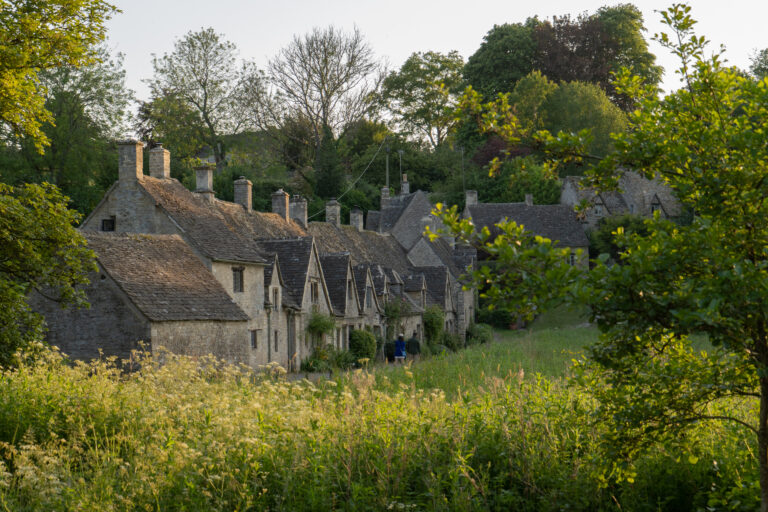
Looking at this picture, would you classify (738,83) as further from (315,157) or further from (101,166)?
(315,157)

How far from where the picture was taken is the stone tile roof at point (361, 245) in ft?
161

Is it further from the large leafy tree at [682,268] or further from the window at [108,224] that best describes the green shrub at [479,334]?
→ the large leafy tree at [682,268]

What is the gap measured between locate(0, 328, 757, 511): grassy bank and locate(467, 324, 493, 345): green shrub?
4105cm

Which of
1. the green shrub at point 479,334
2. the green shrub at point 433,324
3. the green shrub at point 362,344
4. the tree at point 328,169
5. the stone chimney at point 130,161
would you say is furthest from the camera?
the tree at point 328,169

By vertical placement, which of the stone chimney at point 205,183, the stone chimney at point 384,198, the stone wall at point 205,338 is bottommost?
the stone wall at point 205,338

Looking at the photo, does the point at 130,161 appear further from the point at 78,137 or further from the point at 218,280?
the point at 78,137

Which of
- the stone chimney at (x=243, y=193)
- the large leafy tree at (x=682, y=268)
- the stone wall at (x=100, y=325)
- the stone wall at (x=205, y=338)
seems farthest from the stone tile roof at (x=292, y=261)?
the large leafy tree at (x=682, y=268)

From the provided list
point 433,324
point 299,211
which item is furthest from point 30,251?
point 433,324

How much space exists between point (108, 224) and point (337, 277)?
39.5 ft

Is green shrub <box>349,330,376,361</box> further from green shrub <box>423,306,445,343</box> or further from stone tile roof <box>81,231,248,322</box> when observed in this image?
stone tile roof <box>81,231,248,322</box>

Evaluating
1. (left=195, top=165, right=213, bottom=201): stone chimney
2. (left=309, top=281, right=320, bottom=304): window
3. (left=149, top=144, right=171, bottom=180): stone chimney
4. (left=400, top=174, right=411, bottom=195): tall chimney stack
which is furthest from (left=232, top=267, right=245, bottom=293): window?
(left=400, top=174, right=411, bottom=195): tall chimney stack

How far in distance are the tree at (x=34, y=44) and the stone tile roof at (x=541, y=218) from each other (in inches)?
2103

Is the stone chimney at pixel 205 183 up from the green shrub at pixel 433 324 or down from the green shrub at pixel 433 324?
up

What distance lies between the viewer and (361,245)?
5419 cm
